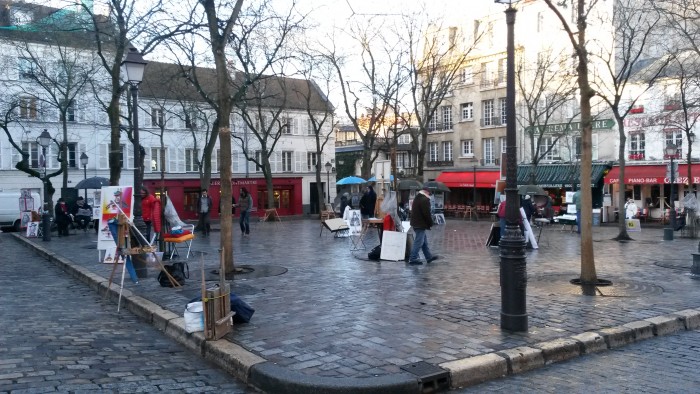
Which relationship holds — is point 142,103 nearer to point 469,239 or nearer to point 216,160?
point 216,160

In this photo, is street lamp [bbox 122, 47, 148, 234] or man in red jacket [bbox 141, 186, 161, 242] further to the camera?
man in red jacket [bbox 141, 186, 161, 242]

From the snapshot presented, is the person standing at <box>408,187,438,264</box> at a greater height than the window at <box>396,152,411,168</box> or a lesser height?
lesser

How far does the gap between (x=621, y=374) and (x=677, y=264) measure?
309 inches

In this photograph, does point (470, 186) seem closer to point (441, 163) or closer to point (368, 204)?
point (441, 163)

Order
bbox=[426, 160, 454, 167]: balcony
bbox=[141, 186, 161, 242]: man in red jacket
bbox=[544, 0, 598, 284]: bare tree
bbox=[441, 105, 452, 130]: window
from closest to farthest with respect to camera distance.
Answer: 1. bbox=[544, 0, 598, 284]: bare tree
2. bbox=[141, 186, 161, 242]: man in red jacket
3. bbox=[426, 160, 454, 167]: balcony
4. bbox=[441, 105, 452, 130]: window

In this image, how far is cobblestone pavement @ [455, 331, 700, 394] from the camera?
4945mm

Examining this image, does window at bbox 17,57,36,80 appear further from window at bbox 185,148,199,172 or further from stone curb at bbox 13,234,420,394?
stone curb at bbox 13,234,420,394

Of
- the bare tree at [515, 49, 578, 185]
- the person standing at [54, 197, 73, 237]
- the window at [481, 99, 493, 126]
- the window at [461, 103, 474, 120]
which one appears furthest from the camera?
the window at [461, 103, 474, 120]

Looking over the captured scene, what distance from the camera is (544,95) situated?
35844 mm

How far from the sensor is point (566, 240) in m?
18.5

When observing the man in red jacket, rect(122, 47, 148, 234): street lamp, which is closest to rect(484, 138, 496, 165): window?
the man in red jacket

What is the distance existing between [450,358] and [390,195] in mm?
7809

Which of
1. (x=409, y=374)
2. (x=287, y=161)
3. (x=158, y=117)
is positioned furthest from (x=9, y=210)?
(x=409, y=374)

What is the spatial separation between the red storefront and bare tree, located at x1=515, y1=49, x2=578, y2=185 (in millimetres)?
19334
